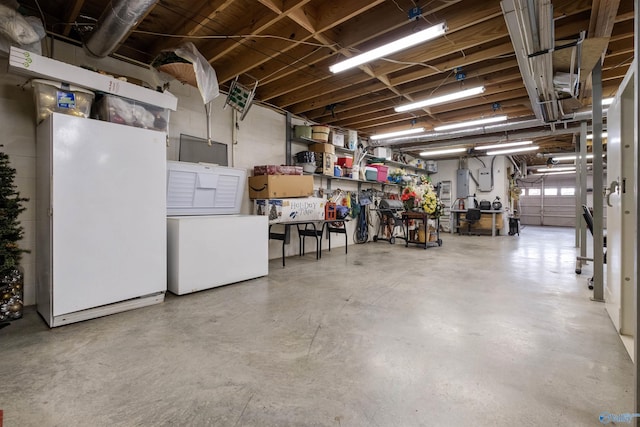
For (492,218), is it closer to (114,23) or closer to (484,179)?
(484,179)

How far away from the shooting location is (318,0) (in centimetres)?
288

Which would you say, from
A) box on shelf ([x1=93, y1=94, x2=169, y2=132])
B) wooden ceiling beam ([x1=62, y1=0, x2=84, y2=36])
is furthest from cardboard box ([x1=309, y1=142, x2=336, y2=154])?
wooden ceiling beam ([x1=62, y1=0, x2=84, y2=36])

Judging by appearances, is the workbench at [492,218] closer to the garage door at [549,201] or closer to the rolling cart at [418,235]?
the rolling cart at [418,235]

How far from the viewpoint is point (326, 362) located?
185 centimetres

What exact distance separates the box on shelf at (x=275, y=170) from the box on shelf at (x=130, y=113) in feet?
5.97

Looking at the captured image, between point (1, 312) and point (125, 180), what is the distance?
1453 millimetres

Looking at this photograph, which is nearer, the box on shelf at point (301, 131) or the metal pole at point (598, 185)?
the metal pole at point (598, 185)

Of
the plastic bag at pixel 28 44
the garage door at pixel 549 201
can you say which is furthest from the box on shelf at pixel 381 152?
the garage door at pixel 549 201

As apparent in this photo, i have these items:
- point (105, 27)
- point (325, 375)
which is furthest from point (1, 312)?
point (325, 375)

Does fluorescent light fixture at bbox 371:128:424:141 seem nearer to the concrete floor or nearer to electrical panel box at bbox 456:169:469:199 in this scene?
electrical panel box at bbox 456:169:469:199

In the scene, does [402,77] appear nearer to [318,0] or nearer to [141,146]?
[318,0]

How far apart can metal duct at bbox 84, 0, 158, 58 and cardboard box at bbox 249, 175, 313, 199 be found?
2.37 meters

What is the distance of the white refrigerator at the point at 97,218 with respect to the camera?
2.33m

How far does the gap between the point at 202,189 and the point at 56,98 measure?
1.66 metres
